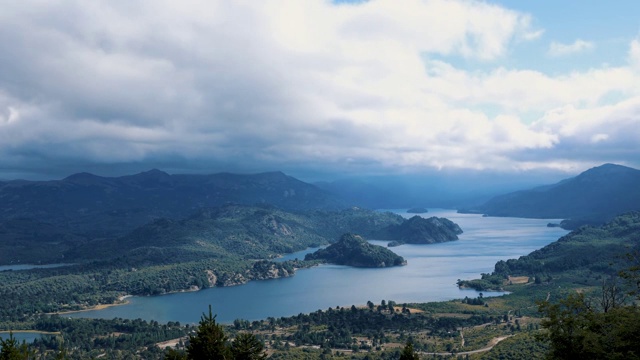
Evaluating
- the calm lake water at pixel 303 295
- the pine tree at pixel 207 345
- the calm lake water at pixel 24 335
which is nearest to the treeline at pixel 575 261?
the calm lake water at pixel 303 295

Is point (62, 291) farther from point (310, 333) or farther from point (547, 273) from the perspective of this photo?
point (547, 273)

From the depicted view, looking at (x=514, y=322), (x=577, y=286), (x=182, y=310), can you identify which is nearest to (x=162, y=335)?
(x=182, y=310)

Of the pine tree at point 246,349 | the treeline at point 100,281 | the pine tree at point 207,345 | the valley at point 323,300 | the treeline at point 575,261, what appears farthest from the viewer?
the treeline at point 100,281

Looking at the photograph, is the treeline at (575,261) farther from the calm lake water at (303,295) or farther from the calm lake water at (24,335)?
the calm lake water at (24,335)

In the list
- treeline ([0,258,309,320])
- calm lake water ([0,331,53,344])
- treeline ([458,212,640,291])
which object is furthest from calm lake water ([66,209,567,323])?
calm lake water ([0,331,53,344])

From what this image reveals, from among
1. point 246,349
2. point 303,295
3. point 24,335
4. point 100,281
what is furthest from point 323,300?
point 246,349

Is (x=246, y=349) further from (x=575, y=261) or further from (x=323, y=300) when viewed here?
(x=575, y=261)

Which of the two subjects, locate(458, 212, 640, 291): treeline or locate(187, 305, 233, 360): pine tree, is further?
locate(458, 212, 640, 291): treeline

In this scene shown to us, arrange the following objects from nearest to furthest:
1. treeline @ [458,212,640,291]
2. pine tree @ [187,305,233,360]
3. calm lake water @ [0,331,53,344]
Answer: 1. pine tree @ [187,305,233,360]
2. calm lake water @ [0,331,53,344]
3. treeline @ [458,212,640,291]

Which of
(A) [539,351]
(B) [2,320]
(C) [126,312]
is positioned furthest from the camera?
(C) [126,312]

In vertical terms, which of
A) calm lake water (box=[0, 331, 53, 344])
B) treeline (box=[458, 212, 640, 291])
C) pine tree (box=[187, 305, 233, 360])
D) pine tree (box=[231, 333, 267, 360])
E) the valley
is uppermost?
pine tree (box=[187, 305, 233, 360])

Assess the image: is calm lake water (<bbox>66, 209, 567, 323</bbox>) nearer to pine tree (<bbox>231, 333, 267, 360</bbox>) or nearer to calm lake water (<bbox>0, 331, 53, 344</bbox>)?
calm lake water (<bbox>0, 331, 53, 344</bbox>)
